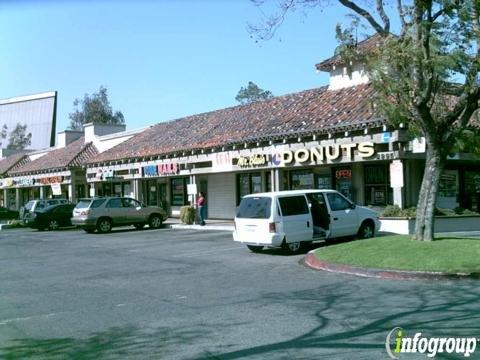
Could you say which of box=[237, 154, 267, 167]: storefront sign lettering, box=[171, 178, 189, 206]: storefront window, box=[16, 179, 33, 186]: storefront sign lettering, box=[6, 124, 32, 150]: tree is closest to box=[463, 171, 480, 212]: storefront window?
box=[237, 154, 267, 167]: storefront sign lettering

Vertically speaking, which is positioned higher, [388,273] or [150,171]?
[150,171]

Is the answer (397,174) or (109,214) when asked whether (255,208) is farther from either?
(109,214)

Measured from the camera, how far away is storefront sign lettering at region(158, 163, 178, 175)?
30.7 metres

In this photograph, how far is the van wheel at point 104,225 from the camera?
2742cm

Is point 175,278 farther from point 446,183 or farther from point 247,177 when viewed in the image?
point 247,177

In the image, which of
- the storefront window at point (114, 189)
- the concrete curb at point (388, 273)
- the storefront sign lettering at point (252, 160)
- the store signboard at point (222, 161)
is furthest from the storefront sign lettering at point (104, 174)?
the concrete curb at point (388, 273)

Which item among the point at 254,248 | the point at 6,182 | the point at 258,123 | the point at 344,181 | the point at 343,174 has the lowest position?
the point at 254,248

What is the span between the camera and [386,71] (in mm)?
13656

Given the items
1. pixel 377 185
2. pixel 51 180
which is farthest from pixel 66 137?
pixel 377 185

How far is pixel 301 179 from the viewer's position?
2647 centimetres

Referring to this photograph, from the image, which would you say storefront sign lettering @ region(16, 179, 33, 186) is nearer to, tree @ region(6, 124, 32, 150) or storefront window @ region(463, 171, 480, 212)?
tree @ region(6, 124, 32, 150)

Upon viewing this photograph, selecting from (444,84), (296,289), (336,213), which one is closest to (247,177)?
(336,213)

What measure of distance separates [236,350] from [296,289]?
13.4 ft

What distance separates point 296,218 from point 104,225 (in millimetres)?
13999
